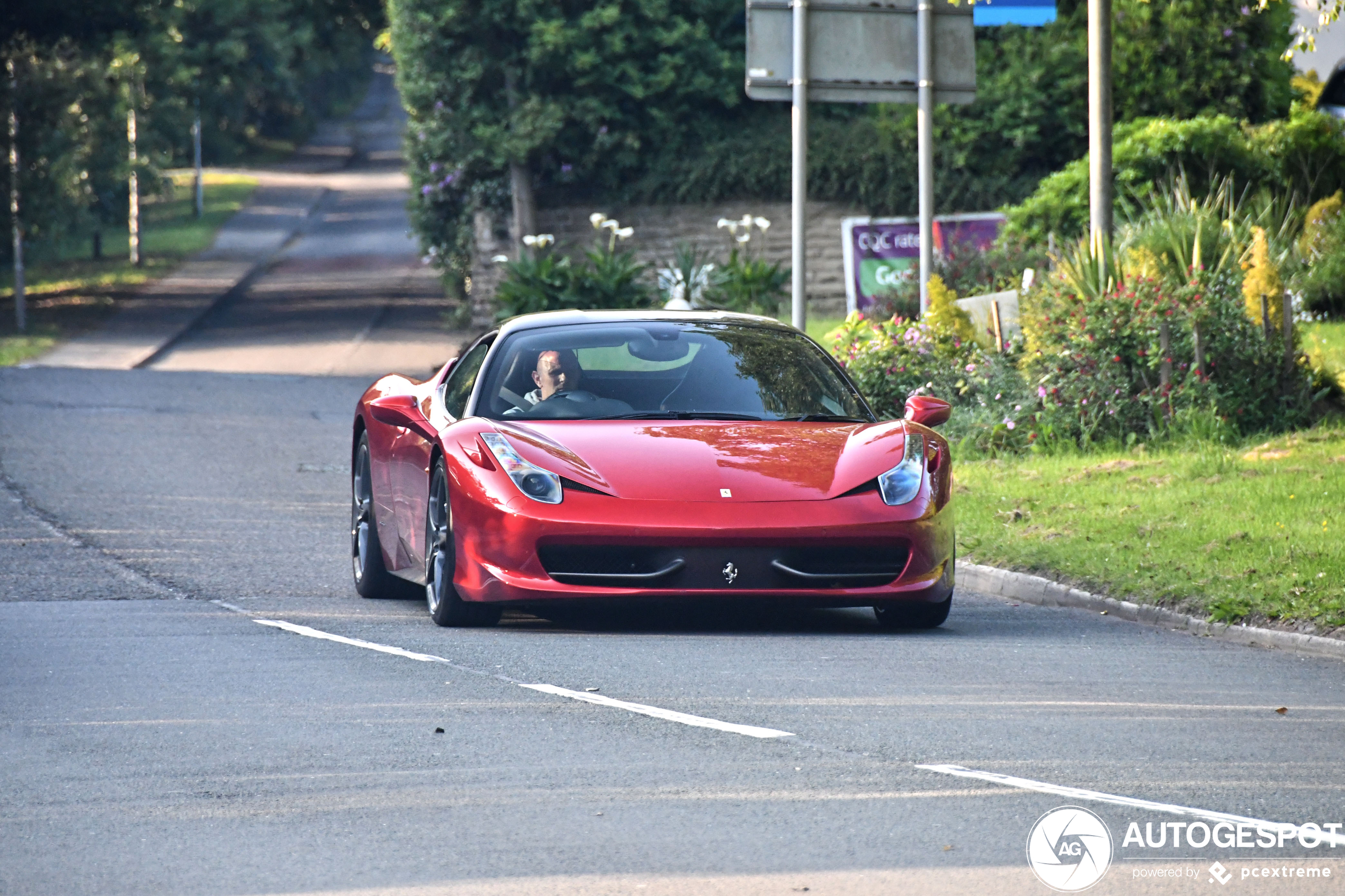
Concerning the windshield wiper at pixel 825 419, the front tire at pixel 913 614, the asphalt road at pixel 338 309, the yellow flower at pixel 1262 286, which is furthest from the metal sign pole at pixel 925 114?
the asphalt road at pixel 338 309

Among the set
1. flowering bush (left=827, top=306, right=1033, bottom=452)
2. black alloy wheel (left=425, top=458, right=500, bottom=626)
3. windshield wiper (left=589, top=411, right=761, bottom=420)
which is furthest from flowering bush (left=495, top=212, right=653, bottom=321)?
black alloy wheel (left=425, top=458, right=500, bottom=626)

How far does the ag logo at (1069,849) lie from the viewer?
194 inches

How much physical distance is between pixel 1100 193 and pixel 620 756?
11106 millimetres

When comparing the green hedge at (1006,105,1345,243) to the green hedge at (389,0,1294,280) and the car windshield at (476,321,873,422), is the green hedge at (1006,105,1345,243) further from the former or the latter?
the car windshield at (476,321,873,422)

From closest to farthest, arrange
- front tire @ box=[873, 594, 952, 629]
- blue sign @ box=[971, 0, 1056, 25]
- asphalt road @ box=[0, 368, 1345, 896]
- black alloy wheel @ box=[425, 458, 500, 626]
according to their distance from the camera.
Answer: asphalt road @ box=[0, 368, 1345, 896] → black alloy wheel @ box=[425, 458, 500, 626] → front tire @ box=[873, 594, 952, 629] → blue sign @ box=[971, 0, 1056, 25]

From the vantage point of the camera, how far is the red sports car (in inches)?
335

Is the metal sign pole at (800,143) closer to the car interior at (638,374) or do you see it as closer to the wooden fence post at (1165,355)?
the wooden fence post at (1165,355)

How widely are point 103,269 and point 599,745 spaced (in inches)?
1899

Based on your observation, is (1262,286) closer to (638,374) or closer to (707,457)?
(638,374)

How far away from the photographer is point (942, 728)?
675 cm

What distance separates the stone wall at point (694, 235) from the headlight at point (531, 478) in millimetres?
22733

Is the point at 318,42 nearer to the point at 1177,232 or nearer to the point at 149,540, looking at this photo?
the point at 1177,232

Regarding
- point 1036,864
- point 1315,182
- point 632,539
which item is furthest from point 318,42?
point 1036,864

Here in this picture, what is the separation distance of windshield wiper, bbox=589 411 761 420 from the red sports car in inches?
0.5
